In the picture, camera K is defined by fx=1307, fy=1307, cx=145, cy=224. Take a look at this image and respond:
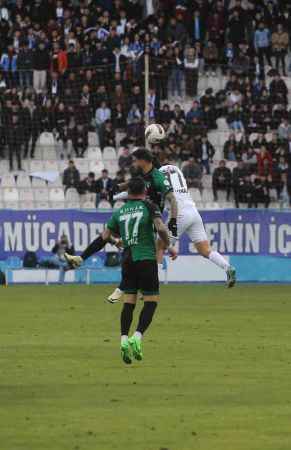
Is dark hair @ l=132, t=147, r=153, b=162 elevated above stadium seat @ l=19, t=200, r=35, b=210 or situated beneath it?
elevated above

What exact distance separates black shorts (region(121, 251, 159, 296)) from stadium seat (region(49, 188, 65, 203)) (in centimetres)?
2045

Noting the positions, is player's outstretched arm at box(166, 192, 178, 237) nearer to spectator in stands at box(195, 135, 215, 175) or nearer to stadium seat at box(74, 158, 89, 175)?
spectator in stands at box(195, 135, 215, 175)

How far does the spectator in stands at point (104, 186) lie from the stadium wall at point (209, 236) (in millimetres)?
1930

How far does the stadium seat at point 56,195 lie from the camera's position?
113 ft

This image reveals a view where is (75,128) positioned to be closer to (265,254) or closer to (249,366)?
(265,254)

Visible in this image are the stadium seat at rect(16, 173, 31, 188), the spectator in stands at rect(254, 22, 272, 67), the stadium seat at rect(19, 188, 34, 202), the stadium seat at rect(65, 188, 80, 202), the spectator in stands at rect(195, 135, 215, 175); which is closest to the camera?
the stadium seat at rect(65, 188, 80, 202)

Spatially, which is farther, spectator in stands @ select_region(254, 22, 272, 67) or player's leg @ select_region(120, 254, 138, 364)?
spectator in stands @ select_region(254, 22, 272, 67)

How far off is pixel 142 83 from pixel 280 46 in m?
5.33

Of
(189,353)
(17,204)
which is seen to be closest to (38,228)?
(17,204)

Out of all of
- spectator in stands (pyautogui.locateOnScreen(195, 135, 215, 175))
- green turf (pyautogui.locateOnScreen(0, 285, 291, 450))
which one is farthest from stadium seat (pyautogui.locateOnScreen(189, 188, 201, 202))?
green turf (pyautogui.locateOnScreen(0, 285, 291, 450))

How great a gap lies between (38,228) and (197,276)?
4051 mm

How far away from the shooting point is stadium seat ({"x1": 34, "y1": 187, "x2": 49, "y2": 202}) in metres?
34.8

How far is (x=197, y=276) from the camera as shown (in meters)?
31.7

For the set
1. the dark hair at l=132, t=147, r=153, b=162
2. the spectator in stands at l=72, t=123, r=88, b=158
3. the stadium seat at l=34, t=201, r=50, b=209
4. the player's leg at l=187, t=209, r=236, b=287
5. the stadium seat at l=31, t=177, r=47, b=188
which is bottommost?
the stadium seat at l=34, t=201, r=50, b=209
